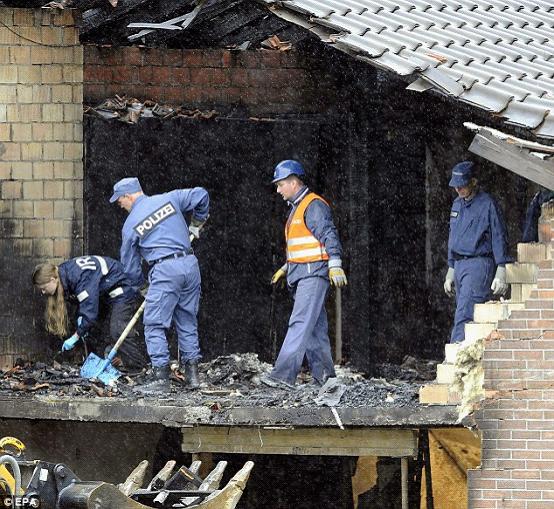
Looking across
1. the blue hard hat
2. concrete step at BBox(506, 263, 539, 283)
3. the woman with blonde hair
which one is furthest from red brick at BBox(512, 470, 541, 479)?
the woman with blonde hair

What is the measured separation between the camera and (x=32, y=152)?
43.0 ft

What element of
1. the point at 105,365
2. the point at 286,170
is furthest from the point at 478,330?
the point at 105,365

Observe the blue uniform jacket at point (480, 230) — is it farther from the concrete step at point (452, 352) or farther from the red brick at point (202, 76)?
the red brick at point (202, 76)

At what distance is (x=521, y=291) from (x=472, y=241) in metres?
1.73

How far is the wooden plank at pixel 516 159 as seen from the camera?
9648mm

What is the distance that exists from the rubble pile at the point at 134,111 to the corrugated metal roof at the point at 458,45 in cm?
257

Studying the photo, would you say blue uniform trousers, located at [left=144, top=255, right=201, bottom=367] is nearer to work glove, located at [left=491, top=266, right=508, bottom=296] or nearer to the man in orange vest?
the man in orange vest

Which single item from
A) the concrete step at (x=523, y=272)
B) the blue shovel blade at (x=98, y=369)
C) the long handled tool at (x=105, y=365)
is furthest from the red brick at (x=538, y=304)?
the blue shovel blade at (x=98, y=369)

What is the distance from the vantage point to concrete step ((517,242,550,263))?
33.7 feet

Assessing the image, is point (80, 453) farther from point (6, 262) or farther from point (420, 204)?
point (420, 204)

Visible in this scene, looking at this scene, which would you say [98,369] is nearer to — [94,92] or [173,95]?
[94,92]

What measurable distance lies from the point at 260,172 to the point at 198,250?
3.15 ft

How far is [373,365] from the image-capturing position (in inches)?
563

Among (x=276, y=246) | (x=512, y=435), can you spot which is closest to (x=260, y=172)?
(x=276, y=246)
